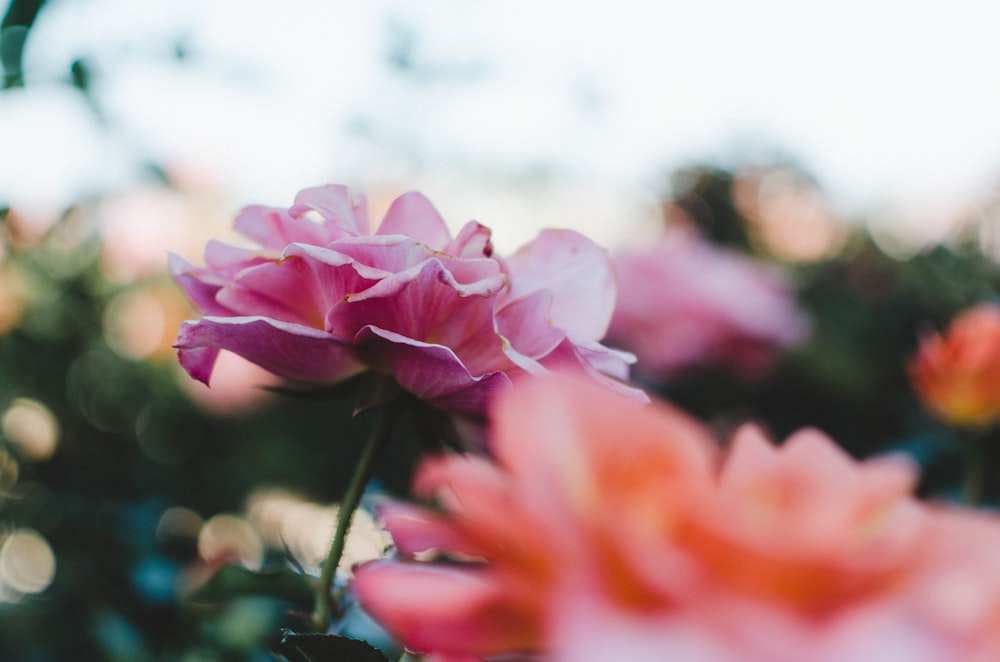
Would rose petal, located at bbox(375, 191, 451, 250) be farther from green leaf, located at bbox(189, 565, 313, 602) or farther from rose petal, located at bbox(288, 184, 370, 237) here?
green leaf, located at bbox(189, 565, 313, 602)

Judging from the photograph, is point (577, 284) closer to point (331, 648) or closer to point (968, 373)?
point (331, 648)

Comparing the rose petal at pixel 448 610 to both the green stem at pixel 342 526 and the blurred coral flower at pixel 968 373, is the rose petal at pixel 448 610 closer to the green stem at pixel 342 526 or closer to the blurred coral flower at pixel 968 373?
the green stem at pixel 342 526

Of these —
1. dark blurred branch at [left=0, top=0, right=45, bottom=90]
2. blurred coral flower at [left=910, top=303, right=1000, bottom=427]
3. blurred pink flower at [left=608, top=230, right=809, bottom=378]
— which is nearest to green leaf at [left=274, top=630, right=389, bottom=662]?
dark blurred branch at [left=0, top=0, right=45, bottom=90]

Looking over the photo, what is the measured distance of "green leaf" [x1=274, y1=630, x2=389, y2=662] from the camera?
0.87ft

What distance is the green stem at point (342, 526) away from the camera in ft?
1.05

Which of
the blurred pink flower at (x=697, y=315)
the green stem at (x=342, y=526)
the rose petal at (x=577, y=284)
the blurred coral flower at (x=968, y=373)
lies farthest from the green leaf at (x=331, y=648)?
the blurred pink flower at (x=697, y=315)

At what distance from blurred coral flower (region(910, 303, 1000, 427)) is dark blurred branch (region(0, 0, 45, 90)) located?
762 millimetres

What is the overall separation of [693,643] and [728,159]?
1589 millimetres

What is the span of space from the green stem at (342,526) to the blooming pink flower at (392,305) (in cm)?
3

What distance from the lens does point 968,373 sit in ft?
2.45

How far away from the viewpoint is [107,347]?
1.09m

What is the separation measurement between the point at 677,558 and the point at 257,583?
247mm

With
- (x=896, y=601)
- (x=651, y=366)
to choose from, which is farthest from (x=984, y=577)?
(x=651, y=366)

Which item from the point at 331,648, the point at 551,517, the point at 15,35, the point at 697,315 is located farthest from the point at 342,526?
the point at 697,315
